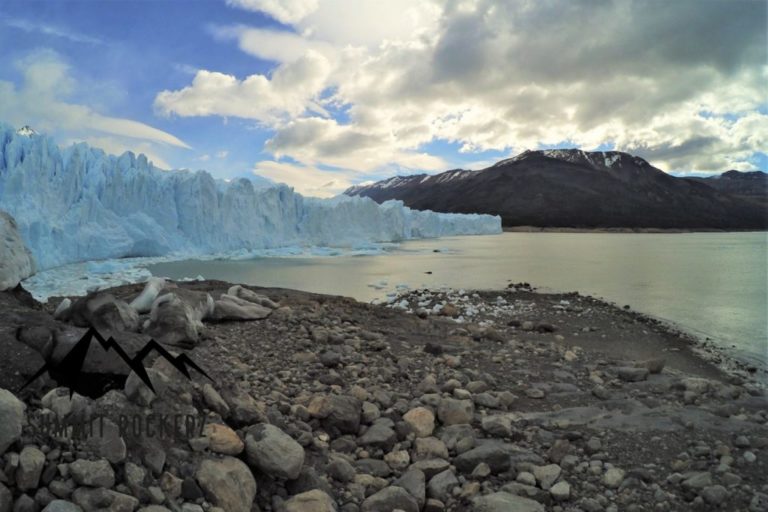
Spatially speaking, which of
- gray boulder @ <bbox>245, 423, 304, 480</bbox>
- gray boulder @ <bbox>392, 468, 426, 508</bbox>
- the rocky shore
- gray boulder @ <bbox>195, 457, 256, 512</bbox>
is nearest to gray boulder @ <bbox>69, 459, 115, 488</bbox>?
the rocky shore

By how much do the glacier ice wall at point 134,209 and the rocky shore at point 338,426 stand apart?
53.5 ft

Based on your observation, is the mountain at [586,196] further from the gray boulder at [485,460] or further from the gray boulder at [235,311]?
the gray boulder at [485,460]

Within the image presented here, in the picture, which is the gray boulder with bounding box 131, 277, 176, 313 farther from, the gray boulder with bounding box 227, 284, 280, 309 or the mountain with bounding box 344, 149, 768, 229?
the mountain with bounding box 344, 149, 768, 229

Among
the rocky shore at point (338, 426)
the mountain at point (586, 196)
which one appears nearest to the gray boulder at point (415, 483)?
Answer: the rocky shore at point (338, 426)

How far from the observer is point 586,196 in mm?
113812

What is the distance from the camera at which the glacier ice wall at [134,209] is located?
18531mm

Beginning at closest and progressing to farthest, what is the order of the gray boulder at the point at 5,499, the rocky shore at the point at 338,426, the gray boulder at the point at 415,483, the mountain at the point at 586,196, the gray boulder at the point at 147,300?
the gray boulder at the point at 5,499
the rocky shore at the point at 338,426
the gray boulder at the point at 415,483
the gray boulder at the point at 147,300
the mountain at the point at 586,196

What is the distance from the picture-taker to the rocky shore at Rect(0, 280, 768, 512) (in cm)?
201

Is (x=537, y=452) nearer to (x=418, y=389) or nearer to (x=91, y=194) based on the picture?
(x=418, y=389)

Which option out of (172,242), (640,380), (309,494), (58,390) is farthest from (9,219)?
(172,242)

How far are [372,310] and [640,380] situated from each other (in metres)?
4.44

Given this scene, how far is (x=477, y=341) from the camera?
6.30 meters

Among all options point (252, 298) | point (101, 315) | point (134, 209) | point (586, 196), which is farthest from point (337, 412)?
point (586, 196)

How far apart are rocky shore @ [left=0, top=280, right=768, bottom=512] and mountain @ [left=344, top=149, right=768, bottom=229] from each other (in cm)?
9467
